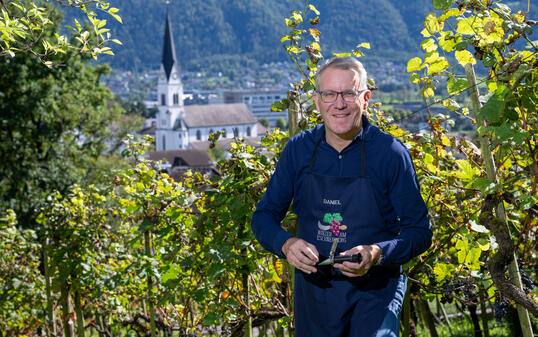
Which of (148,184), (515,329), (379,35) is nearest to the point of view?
(148,184)

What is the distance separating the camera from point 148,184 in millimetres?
4688

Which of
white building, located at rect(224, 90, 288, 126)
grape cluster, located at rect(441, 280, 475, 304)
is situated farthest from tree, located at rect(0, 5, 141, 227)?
white building, located at rect(224, 90, 288, 126)

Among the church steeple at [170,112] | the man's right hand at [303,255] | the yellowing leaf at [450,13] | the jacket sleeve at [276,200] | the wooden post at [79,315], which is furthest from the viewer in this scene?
the church steeple at [170,112]

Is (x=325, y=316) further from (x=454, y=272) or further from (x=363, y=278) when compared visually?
(x=454, y=272)

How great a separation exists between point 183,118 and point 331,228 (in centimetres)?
12613

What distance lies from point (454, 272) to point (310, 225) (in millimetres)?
1165

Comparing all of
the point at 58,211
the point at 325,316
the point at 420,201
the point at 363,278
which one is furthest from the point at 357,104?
the point at 58,211

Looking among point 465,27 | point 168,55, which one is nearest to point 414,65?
point 465,27

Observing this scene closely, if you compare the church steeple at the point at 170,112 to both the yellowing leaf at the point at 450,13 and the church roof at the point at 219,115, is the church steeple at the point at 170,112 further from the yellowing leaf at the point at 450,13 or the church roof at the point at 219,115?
the yellowing leaf at the point at 450,13

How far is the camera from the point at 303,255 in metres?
2.17

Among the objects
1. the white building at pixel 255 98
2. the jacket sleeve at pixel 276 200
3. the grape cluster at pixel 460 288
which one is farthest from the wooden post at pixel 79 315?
the white building at pixel 255 98

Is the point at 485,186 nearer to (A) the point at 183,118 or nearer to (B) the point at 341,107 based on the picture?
(B) the point at 341,107

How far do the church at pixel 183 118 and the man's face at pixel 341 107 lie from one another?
11678cm

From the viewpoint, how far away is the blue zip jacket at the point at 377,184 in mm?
2195
